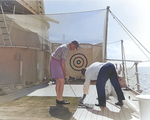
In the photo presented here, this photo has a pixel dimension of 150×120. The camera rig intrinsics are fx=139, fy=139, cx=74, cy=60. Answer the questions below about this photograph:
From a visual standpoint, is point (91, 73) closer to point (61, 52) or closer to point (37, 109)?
point (61, 52)

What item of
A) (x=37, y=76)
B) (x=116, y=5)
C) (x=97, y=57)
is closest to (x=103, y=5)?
(x=116, y=5)

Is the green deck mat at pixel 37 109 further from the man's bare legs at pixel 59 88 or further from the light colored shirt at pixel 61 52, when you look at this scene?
the light colored shirt at pixel 61 52

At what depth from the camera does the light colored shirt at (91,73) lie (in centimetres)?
216

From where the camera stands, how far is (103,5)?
7.76 feet

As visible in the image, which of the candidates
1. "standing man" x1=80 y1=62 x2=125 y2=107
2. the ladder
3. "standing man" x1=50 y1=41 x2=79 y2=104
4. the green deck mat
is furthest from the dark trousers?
the ladder

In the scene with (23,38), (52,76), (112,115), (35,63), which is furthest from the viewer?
(23,38)

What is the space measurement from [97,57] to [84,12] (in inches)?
34.0

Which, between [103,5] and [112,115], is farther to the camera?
[103,5]

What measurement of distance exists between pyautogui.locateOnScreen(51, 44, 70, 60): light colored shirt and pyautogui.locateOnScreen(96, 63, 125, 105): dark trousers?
61 centimetres

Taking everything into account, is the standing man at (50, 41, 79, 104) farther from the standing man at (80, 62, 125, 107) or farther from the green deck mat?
the standing man at (80, 62, 125, 107)

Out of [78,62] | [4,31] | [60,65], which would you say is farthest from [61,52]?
[4,31]

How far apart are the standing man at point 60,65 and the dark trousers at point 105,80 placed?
53 cm

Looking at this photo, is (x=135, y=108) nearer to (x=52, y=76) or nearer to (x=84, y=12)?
(x=52, y=76)

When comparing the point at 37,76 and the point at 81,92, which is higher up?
the point at 37,76
